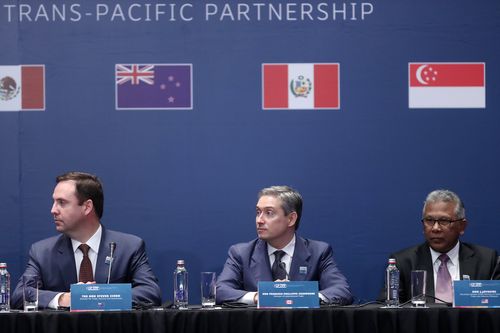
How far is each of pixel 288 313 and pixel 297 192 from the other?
1239mm

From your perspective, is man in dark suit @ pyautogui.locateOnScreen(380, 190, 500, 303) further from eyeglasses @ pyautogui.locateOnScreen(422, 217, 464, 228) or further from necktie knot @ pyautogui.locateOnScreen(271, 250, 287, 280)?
necktie knot @ pyautogui.locateOnScreen(271, 250, 287, 280)

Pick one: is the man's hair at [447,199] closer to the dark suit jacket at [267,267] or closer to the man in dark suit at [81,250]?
the dark suit jacket at [267,267]

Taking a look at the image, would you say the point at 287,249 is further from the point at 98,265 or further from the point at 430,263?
the point at 98,265

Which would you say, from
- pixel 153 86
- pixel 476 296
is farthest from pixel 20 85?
pixel 476 296

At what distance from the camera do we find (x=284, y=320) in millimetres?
3416

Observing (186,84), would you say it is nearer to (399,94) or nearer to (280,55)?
(280,55)

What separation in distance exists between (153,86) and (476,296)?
2.23m

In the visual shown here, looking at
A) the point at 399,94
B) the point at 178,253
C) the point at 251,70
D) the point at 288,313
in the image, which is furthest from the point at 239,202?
the point at 288,313

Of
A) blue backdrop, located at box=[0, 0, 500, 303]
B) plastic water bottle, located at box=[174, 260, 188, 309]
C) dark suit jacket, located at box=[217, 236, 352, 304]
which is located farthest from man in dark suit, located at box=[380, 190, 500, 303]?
plastic water bottle, located at box=[174, 260, 188, 309]

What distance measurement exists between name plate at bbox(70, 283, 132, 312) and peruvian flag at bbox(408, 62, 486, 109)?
2241 millimetres

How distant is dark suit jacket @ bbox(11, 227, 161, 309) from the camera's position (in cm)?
416

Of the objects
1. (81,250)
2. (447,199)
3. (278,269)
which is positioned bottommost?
(278,269)

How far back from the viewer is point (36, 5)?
4.82 metres

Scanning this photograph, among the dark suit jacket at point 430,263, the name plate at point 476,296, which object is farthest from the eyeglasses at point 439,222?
the name plate at point 476,296
